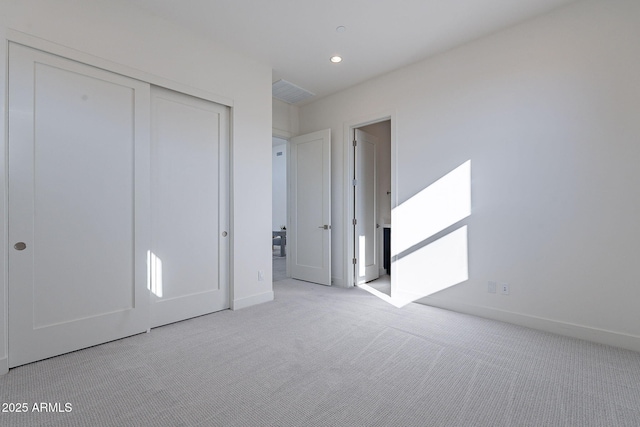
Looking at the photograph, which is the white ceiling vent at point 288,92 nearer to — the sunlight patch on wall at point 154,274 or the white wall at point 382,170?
the white wall at point 382,170

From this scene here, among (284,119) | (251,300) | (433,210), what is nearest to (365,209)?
(433,210)

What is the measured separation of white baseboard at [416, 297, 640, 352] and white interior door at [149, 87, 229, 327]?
268 centimetres

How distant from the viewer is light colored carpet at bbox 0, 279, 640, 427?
1.59m

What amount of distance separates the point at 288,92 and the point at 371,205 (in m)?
2.21

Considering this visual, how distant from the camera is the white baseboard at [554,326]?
239cm

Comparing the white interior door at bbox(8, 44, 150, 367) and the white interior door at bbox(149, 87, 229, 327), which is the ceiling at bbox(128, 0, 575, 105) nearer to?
the white interior door at bbox(149, 87, 229, 327)

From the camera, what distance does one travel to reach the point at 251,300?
3.51 metres

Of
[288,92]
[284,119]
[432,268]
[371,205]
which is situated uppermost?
[288,92]

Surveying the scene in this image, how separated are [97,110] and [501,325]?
4.15 metres

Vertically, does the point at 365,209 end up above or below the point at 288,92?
below

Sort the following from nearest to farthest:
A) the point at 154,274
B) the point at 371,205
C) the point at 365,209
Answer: the point at 154,274 → the point at 365,209 → the point at 371,205

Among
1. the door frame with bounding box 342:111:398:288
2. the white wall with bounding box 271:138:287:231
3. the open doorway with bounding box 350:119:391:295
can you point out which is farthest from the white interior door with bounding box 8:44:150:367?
the white wall with bounding box 271:138:287:231

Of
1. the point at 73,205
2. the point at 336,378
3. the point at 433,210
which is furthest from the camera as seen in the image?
the point at 433,210

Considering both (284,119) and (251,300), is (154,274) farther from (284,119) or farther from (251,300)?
(284,119)
